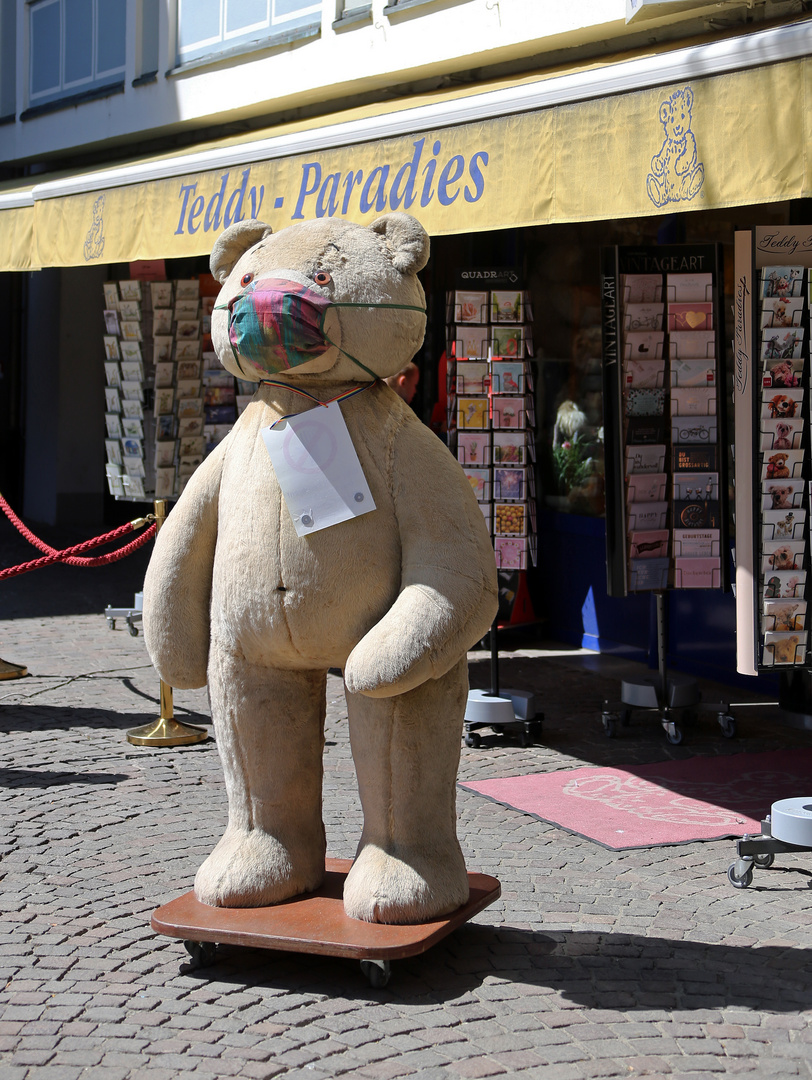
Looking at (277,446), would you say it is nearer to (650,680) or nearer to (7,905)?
(7,905)

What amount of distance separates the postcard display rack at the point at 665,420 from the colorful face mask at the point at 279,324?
9.00 feet

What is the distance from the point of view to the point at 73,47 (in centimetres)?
1257

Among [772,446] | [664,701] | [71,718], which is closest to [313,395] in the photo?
[772,446]

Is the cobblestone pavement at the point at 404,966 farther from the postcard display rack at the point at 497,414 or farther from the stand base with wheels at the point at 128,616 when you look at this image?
the stand base with wheels at the point at 128,616

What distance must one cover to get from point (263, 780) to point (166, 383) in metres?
5.65

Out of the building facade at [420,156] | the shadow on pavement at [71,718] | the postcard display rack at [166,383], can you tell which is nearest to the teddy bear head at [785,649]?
the building facade at [420,156]

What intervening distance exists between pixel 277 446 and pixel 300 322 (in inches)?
13.6

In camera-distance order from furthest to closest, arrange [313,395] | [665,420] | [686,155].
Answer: [665,420] → [686,155] → [313,395]

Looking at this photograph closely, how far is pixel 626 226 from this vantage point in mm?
7941

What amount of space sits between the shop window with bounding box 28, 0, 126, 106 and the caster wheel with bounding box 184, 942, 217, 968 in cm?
1019

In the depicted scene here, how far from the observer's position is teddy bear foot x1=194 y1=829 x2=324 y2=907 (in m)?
3.45

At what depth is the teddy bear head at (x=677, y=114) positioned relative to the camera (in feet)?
14.7

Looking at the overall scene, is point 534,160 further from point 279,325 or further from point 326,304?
point 279,325

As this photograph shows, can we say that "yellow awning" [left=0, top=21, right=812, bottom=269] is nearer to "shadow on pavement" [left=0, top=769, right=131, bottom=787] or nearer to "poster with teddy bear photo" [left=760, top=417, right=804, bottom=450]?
"poster with teddy bear photo" [left=760, top=417, right=804, bottom=450]
